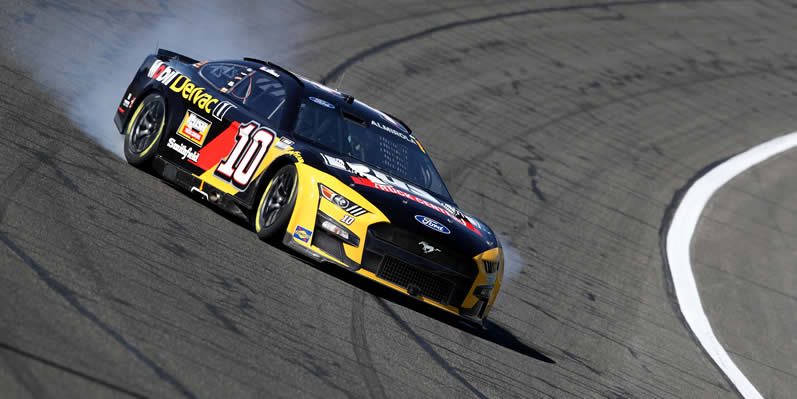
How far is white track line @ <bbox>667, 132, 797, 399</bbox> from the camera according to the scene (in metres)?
8.91

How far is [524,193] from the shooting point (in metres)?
12.9

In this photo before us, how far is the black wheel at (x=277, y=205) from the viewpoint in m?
7.36

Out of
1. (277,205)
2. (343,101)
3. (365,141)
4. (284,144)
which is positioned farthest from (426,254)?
(343,101)

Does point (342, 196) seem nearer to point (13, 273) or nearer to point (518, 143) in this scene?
point (13, 273)

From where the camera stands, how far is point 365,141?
852 centimetres

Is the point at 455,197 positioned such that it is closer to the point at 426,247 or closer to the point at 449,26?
the point at 426,247

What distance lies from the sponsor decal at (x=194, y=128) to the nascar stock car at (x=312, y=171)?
1 cm

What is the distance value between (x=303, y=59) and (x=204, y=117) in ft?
25.2

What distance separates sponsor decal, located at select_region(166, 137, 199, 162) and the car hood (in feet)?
3.99

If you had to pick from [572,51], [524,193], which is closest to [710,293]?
[524,193]

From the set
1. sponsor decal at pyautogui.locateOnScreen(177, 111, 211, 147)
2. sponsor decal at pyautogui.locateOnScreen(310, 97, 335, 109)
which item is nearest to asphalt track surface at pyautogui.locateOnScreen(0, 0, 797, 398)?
sponsor decal at pyautogui.locateOnScreen(177, 111, 211, 147)

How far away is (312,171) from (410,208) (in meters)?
0.76

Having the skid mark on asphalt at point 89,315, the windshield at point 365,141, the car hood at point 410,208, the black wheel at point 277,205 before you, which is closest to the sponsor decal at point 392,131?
the windshield at point 365,141

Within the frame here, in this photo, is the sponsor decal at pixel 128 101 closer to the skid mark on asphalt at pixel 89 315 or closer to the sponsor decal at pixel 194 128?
the sponsor decal at pixel 194 128
